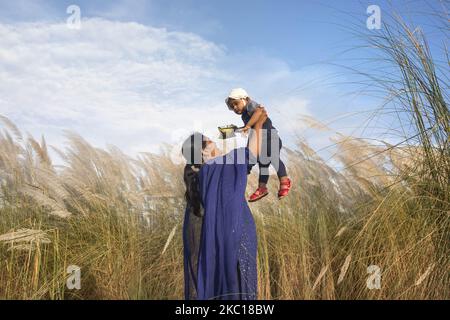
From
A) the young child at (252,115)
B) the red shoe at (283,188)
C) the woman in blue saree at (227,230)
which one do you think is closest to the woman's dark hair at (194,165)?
the woman in blue saree at (227,230)

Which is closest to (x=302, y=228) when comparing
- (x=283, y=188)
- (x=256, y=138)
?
(x=283, y=188)

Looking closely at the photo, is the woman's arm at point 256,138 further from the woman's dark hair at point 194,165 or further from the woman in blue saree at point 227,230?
the woman's dark hair at point 194,165

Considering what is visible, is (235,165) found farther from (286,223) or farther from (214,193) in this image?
(286,223)

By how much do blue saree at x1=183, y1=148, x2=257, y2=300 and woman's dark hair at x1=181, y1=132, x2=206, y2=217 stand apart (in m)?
0.12

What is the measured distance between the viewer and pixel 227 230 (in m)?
2.67

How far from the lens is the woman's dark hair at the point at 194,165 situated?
2871 mm

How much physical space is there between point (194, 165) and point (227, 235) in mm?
462

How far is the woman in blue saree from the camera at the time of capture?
268 centimetres

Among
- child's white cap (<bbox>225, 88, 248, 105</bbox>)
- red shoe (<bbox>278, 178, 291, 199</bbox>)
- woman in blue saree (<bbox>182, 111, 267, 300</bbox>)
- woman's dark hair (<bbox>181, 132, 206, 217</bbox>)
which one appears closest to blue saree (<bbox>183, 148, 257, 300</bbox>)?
woman in blue saree (<bbox>182, 111, 267, 300</bbox>)

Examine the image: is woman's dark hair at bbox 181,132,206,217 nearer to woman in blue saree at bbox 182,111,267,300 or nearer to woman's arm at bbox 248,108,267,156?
woman in blue saree at bbox 182,111,267,300

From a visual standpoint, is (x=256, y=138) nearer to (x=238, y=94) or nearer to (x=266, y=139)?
(x=266, y=139)

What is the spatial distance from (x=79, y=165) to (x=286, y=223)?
2.21 meters
